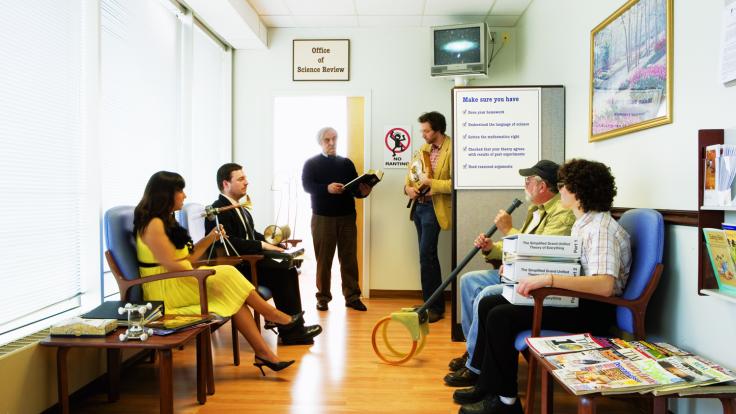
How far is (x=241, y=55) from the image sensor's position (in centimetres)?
473

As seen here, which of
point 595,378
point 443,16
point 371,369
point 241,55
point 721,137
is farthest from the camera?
point 241,55

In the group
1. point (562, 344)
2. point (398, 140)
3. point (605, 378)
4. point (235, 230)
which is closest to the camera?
point (605, 378)

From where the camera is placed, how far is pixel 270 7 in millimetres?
4180

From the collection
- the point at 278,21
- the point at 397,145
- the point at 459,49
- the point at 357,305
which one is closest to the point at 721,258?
the point at 357,305

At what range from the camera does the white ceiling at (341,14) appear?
4031mm

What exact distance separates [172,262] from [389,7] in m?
2.93

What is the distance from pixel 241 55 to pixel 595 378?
14.0 feet

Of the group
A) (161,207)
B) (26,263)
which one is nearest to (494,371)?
(161,207)

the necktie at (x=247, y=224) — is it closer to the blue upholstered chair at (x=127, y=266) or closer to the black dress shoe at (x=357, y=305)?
the blue upholstered chair at (x=127, y=266)

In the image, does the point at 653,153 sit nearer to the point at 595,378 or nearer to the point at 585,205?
the point at 585,205

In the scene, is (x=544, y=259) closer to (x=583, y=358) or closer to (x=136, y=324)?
(x=583, y=358)

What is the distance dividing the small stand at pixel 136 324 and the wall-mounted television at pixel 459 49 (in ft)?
10.6

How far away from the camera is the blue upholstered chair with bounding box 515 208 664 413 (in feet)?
6.11

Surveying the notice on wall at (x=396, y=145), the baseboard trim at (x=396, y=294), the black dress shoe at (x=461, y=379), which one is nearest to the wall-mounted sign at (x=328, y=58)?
the notice on wall at (x=396, y=145)
